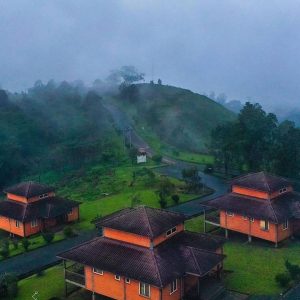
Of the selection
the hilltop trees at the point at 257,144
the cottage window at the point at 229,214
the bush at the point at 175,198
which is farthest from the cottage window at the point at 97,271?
the hilltop trees at the point at 257,144

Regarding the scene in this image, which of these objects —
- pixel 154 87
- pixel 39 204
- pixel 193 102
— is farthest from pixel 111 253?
pixel 154 87

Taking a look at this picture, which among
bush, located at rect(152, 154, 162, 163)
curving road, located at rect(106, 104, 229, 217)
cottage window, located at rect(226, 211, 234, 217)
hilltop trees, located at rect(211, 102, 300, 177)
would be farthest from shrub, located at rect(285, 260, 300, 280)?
bush, located at rect(152, 154, 162, 163)

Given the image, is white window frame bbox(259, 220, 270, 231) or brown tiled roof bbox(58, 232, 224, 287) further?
white window frame bbox(259, 220, 270, 231)

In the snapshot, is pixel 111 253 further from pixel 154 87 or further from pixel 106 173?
pixel 154 87

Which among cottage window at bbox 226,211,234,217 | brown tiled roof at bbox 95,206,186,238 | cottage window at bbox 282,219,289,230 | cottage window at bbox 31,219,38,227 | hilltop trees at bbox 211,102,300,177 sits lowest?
cottage window at bbox 31,219,38,227

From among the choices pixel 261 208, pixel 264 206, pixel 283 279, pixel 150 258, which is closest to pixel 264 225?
pixel 261 208

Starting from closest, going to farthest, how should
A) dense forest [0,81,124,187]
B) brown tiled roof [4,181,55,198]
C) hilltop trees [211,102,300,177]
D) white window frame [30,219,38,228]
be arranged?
white window frame [30,219,38,228]
brown tiled roof [4,181,55,198]
hilltop trees [211,102,300,177]
dense forest [0,81,124,187]

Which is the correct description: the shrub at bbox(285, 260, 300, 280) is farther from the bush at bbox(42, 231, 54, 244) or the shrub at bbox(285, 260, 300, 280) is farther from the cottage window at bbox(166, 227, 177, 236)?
the bush at bbox(42, 231, 54, 244)

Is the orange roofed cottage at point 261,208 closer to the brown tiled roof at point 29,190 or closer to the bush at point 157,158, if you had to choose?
the brown tiled roof at point 29,190
